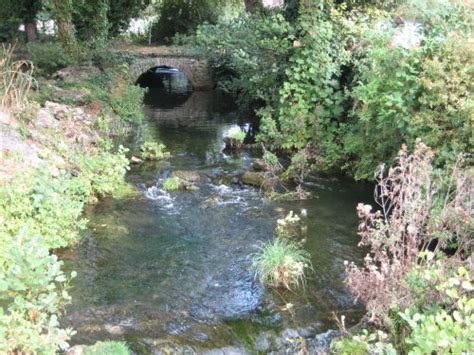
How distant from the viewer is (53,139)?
8.56 metres

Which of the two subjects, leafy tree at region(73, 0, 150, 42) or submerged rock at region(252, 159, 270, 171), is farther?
leafy tree at region(73, 0, 150, 42)

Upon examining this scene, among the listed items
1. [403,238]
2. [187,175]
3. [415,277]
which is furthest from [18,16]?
[415,277]

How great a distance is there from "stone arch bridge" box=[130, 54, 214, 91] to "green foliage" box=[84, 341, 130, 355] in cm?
1612

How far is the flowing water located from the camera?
4.82 m

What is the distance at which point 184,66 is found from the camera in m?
21.3

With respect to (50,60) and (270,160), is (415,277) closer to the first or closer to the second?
(270,160)

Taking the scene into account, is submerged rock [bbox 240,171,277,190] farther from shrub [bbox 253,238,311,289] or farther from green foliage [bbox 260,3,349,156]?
shrub [bbox 253,238,311,289]

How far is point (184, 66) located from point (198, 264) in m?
16.5

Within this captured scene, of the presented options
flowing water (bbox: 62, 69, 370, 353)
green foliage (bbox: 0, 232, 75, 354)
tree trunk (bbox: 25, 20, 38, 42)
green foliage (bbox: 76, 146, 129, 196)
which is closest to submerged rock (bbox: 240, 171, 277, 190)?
flowing water (bbox: 62, 69, 370, 353)

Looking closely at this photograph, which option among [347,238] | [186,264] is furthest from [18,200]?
[347,238]

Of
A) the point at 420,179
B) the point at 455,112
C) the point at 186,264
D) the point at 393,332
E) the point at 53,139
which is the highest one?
the point at 455,112

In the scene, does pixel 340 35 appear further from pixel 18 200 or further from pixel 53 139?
pixel 18 200

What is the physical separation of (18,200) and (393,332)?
4.67m

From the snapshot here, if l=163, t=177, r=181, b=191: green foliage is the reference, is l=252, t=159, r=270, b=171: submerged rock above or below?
above
